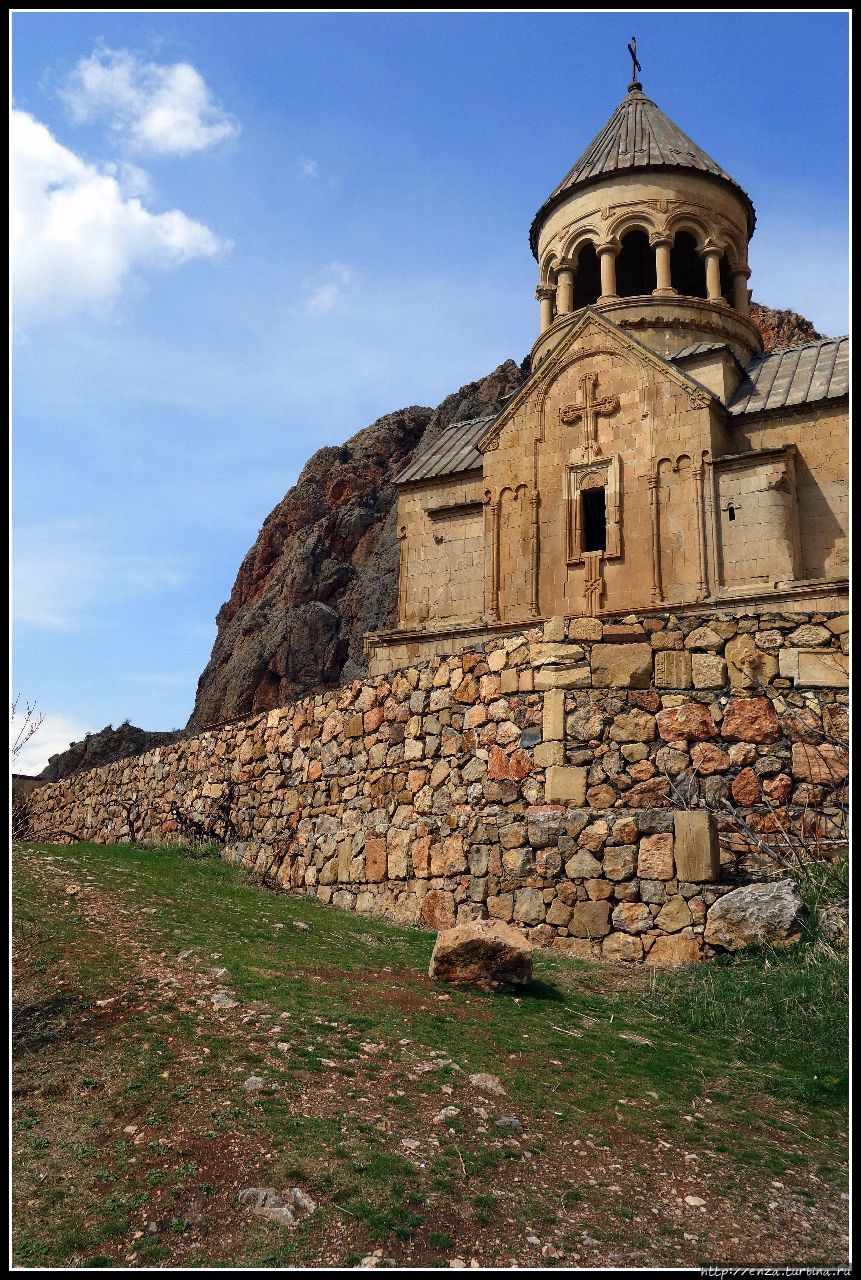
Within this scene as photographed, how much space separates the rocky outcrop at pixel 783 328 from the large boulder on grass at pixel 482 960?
3548 cm

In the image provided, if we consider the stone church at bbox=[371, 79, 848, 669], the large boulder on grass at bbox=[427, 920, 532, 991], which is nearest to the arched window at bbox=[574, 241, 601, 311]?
the stone church at bbox=[371, 79, 848, 669]

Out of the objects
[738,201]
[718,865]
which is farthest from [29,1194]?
[738,201]

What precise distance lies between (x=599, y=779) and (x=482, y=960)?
6.43 ft

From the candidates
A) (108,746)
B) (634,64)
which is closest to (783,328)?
(634,64)

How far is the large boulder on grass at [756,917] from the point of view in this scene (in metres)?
5.85

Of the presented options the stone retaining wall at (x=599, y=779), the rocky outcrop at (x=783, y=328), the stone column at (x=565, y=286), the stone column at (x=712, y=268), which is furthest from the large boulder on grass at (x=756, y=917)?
the rocky outcrop at (x=783, y=328)

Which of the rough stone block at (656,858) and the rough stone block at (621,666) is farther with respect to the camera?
the rough stone block at (621,666)

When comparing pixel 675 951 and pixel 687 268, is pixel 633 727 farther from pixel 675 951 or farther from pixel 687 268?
pixel 687 268

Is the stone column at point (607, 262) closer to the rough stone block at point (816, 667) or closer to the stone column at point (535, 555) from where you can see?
the stone column at point (535, 555)

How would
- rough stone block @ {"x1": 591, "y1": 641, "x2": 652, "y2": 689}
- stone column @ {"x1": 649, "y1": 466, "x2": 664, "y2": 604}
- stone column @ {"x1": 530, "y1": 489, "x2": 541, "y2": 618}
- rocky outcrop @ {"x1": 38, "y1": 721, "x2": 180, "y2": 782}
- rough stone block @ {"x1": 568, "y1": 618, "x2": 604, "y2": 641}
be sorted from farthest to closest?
rocky outcrop @ {"x1": 38, "y1": 721, "x2": 180, "y2": 782} < stone column @ {"x1": 530, "y1": 489, "x2": 541, "y2": 618} < stone column @ {"x1": 649, "y1": 466, "x2": 664, "y2": 604} < rough stone block @ {"x1": 568, "y1": 618, "x2": 604, "y2": 641} < rough stone block @ {"x1": 591, "y1": 641, "x2": 652, "y2": 689}

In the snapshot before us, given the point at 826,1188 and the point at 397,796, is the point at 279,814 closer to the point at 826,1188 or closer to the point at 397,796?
the point at 397,796

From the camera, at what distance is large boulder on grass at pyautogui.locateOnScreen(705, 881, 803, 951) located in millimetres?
5852

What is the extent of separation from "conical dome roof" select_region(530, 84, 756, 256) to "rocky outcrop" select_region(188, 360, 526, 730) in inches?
477

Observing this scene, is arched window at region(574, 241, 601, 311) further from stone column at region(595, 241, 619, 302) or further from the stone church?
stone column at region(595, 241, 619, 302)
